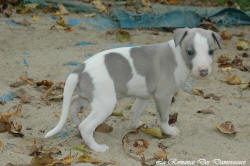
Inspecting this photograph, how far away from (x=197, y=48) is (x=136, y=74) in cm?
63

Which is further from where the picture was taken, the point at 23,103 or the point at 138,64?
the point at 23,103

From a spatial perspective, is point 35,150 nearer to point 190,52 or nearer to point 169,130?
point 169,130

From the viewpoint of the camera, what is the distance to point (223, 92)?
5.24 m

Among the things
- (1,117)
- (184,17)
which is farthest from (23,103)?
(184,17)

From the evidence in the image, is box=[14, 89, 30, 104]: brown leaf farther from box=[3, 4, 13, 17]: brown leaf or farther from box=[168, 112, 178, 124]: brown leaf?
box=[3, 4, 13, 17]: brown leaf

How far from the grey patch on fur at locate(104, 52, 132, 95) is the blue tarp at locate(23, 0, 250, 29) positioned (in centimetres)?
389

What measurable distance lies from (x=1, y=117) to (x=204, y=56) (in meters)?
2.11

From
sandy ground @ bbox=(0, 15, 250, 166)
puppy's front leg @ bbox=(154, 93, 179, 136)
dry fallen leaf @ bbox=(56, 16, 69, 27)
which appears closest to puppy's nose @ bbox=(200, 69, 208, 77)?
puppy's front leg @ bbox=(154, 93, 179, 136)

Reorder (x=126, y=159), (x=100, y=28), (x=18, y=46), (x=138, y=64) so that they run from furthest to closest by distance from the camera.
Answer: (x=100, y=28) → (x=18, y=46) → (x=138, y=64) → (x=126, y=159)

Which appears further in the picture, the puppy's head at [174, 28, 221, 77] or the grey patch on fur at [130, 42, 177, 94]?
the grey patch on fur at [130, 42, 177, 94]

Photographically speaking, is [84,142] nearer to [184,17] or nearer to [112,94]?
[112,94]

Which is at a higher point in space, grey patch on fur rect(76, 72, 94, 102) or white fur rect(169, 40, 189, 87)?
white fur rect(169, 40, 189, 87)

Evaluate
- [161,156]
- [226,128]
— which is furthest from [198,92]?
[161,156]

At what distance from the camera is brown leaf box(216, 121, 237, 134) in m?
4.02
